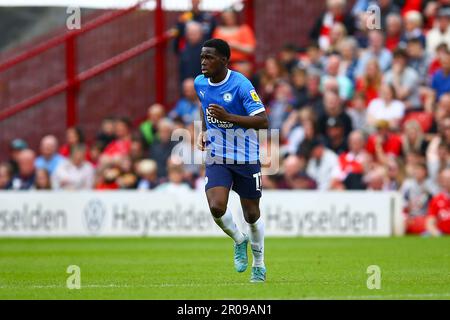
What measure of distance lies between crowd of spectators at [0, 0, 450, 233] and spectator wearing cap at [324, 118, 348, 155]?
2 cm

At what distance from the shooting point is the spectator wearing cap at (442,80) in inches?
869

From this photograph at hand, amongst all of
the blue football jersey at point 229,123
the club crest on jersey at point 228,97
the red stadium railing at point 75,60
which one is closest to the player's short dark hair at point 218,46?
the blue football jersey at point 229,123

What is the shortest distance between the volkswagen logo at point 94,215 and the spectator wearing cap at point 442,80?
6.90 m

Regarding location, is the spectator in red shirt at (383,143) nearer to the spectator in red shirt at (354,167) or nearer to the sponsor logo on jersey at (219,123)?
the spectator in red shirt at (354,167)

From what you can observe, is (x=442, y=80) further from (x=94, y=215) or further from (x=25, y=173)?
(x=25, y=173)

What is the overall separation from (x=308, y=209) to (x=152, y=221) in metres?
2.99

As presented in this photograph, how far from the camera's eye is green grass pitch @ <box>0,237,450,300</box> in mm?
10680

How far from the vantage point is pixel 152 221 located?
2172 cm

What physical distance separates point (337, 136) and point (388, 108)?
3.74ft

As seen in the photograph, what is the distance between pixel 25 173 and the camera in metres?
23.3

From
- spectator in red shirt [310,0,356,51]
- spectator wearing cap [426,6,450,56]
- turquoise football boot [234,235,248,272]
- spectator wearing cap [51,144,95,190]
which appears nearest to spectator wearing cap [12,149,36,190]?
spectator wearing cap [51,144,95,190]

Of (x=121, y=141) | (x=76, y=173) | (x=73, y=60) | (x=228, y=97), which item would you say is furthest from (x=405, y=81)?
(x=228, y=97)

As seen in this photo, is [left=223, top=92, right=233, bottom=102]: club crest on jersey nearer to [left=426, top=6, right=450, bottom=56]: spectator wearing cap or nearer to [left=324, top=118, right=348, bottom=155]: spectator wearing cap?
[left=324, top=118, right=348, bottom=155]: spectator wearing cap
